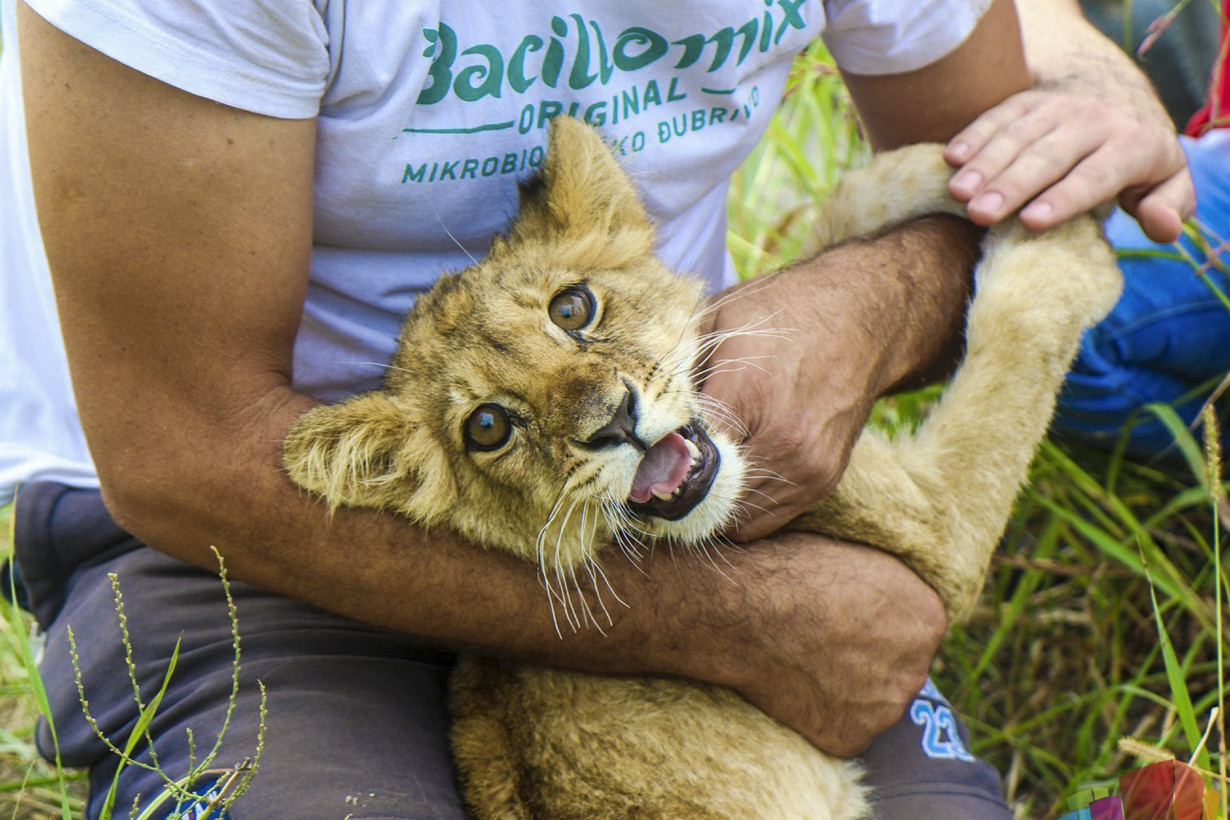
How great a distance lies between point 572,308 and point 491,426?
334mm

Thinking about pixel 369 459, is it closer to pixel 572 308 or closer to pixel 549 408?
pixel 549 408

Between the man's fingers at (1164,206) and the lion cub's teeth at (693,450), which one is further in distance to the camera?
Result: the man's fingers at (1164,206)

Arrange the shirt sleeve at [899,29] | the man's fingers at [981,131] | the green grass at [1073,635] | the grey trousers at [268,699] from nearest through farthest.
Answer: the grey trousers at [268,699] → the shirt sleeve at [899,29] → the man's fingers at [981,131] → the green grass at [1073,635]

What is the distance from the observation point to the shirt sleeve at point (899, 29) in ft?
9.31

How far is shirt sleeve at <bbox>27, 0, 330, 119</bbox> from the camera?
1899 millimetres

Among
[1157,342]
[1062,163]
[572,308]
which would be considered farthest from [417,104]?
[1157,342]

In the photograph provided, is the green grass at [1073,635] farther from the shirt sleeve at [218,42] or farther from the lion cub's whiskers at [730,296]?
the shirt sleeve at [218,42]

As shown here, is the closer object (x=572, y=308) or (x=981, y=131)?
(x=572, y=308)

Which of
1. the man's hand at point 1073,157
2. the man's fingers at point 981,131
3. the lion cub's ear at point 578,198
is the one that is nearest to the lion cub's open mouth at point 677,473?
the lion cub's ear at point 578,198

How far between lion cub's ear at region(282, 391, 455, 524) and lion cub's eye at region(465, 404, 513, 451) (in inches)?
4.2

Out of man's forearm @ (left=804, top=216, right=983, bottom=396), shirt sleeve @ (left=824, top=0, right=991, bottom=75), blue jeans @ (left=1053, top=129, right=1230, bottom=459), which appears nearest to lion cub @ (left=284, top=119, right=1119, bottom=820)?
man's forearm @ (left=804, top=216, right=983, bottom=396)

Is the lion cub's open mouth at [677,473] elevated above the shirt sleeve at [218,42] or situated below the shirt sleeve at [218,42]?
below

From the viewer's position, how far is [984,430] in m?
2.80

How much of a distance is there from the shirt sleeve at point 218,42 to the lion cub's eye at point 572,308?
69 centimetres
